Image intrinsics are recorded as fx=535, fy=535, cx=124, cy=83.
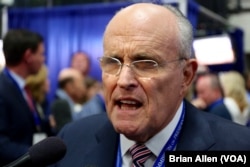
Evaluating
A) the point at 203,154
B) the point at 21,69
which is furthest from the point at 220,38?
the point at 203,154

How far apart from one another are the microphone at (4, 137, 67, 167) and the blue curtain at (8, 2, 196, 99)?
6.51m

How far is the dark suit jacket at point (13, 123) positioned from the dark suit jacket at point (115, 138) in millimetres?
1456

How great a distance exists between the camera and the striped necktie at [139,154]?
5.54 ft

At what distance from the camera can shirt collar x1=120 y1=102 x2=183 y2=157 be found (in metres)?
1.71

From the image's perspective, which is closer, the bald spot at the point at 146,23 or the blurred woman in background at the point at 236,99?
the bald spot at the point at 146,23

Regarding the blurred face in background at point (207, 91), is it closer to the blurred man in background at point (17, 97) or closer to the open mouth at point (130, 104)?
the blurred man in background at point (17, 97)

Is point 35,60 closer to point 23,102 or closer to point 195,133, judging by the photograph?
point 23,102

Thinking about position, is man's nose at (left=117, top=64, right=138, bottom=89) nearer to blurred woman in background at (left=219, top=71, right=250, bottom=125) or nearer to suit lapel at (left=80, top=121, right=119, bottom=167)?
suit lapel at (left=80, top=121, right=119, bottom=167)

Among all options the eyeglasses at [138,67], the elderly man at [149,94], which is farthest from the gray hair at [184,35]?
the eyeglasses at [138,67]

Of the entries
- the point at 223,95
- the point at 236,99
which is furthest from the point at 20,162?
the point at 223,95

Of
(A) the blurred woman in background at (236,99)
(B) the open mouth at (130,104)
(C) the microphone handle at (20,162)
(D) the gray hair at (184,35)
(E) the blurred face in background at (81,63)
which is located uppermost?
(D) the gray hair at (184,35)

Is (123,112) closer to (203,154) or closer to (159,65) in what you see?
(159,65)

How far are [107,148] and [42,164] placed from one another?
0.47 meters

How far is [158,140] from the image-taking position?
171cm
